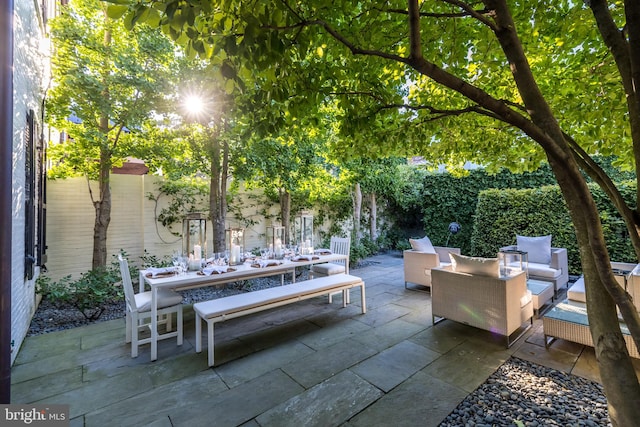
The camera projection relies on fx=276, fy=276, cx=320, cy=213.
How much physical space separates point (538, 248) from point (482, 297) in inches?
129

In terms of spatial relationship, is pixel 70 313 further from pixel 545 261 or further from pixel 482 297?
pixel 545 261

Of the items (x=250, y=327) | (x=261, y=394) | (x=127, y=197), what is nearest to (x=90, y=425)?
(x=261, y=394)

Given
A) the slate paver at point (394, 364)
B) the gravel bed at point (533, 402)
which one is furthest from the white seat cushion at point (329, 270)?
A: the gravel bed at point (533, 402)

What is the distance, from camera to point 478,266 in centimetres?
333

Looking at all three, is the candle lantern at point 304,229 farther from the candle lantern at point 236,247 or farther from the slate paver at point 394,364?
the slate paver at point 394,364

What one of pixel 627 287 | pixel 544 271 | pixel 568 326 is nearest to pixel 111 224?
pixel 568 326

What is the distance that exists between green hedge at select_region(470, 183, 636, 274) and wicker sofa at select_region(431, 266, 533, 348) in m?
3.47

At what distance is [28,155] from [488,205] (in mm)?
8865

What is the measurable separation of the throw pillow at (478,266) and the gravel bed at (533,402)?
1008 millimetres

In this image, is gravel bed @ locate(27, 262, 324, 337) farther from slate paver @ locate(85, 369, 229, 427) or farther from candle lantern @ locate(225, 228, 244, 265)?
slate paver @ locate(85, 369, 229, 427)

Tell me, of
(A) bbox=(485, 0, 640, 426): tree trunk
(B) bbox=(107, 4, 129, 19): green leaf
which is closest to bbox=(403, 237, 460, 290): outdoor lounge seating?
(A) bbox=(485, 0, 640, 426): tree trunk

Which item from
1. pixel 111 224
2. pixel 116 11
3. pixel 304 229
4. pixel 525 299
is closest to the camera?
pixel 116 11

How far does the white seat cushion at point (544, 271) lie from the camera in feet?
15.3

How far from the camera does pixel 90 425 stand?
201 centimetres
